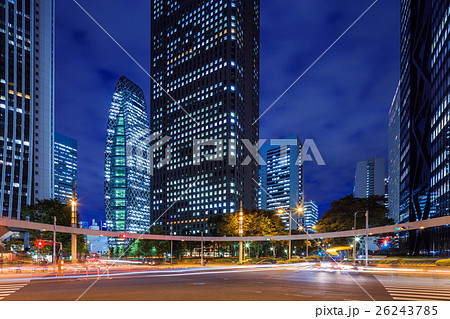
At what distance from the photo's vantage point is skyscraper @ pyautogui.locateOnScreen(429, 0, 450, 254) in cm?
6291

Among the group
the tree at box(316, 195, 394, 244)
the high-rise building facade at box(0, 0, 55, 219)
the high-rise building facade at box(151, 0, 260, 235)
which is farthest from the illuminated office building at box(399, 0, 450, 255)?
Result: the high-rise building facade at box(0, 0, 55, 219)

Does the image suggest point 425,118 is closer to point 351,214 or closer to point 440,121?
point 440,121

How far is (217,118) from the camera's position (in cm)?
17638

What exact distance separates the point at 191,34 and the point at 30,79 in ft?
308

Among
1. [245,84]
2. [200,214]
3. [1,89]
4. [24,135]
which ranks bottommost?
[200,214]

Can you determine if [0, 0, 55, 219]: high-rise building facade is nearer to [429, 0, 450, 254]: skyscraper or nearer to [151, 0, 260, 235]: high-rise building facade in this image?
[151, 0, 260, 235]: high-rise building facade

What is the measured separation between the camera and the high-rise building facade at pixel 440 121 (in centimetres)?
6288

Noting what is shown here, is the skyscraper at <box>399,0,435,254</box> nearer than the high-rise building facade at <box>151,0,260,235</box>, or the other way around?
the skyscraper at <box>399,0,435,254</box>

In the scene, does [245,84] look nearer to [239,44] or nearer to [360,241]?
[239,44]

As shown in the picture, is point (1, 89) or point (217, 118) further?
point (217, 118)

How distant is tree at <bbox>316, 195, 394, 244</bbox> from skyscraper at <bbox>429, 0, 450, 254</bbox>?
9712 mm

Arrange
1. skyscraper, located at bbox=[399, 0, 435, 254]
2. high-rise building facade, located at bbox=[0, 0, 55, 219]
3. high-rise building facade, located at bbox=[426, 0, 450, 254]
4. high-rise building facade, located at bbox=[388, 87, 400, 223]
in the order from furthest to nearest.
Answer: high-rise building facade, located at bbox=[388, 87, 400, 223] → high-rise building facade, located at bbox=[0, 0, 55, 219] → skyscraper, located at bbox=[399, 0, 435, 254] → high-rise building facade, located at bbox=[426, 0, 450, 254]
